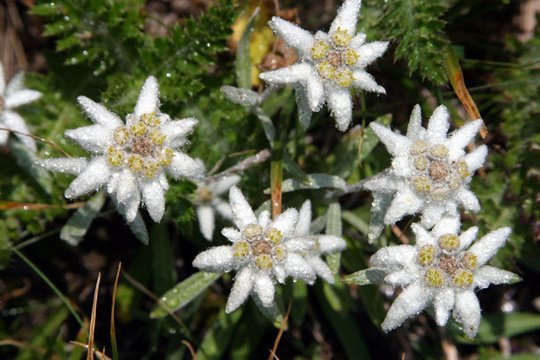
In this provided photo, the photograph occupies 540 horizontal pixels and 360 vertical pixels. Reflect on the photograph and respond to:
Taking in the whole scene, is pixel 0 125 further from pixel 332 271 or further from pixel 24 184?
pixel 332 271

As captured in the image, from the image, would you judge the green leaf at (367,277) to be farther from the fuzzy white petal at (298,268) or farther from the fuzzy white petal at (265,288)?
the fuzzy white petal at (265,288)

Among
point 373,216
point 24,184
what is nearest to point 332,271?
point 373,216

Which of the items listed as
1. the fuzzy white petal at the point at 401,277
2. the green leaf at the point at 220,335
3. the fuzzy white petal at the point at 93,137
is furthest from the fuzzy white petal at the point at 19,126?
the fuzzy white petal at the point at 401,277

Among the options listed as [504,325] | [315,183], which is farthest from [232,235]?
[504,325]

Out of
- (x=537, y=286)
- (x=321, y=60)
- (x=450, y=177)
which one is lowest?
(x=537, y=286)

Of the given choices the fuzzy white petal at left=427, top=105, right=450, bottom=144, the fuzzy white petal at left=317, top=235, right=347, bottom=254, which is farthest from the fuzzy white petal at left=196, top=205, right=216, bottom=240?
the fuzzy white petal at left=427, top=105, right=450, bottom=144

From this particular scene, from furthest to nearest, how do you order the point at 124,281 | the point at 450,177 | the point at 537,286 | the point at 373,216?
the point at 537,286
the point at 124,281
the point at 373,216
the point at 450,177
